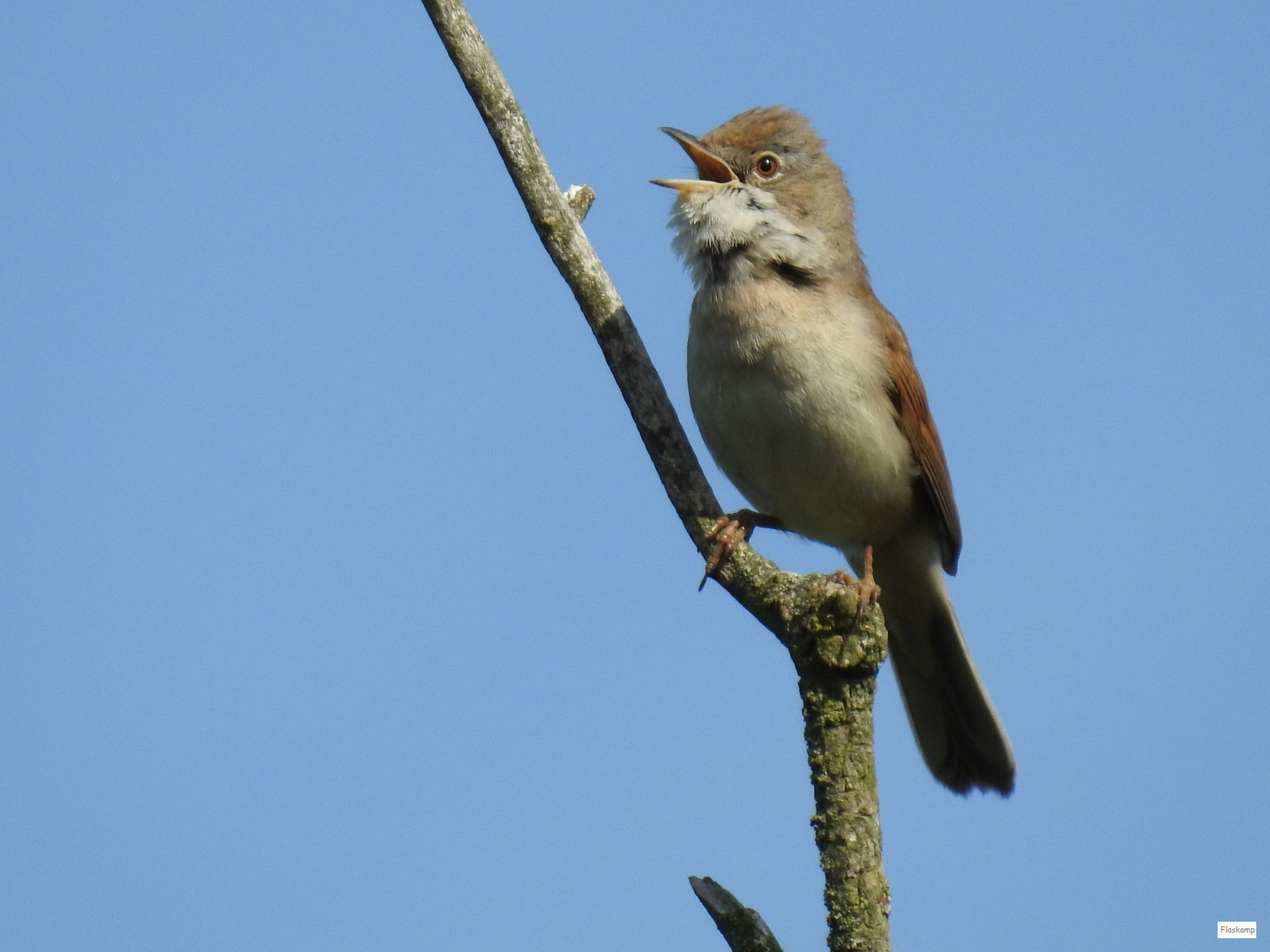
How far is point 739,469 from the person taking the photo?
20.1 ft

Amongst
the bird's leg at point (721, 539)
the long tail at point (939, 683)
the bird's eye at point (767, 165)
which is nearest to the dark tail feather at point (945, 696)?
the long tail at point (939, 683)

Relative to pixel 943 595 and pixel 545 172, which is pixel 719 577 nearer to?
pixel 545 172

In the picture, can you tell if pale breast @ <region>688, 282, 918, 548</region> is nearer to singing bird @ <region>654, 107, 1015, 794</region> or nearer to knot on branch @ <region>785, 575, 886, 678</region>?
singing bird @ <region>654, 107, 1015, 794</region>

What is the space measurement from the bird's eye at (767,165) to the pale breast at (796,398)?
0.94 meters

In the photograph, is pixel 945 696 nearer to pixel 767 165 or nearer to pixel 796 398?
pixel 796 398

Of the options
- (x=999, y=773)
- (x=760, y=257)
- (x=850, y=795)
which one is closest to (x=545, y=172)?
(x=760, y=257)

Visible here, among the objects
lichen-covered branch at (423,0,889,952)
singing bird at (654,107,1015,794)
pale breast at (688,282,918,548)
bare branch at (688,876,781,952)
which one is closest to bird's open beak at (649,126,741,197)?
singing bird at (654,107,1015,794)

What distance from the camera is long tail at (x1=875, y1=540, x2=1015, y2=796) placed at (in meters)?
6.58

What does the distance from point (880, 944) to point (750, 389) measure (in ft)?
9.32

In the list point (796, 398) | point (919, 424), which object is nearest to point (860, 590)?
point (796, 398)

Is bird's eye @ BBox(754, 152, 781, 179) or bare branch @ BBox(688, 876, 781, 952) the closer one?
bare branch @ BBox(688, 876, 781, 952)

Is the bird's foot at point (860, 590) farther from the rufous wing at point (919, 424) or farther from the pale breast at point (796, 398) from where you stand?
the rufous wing at point (919, 424)

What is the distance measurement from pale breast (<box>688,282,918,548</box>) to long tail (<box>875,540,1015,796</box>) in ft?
2.74

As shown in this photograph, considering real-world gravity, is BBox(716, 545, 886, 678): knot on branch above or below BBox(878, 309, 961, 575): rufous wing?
below
